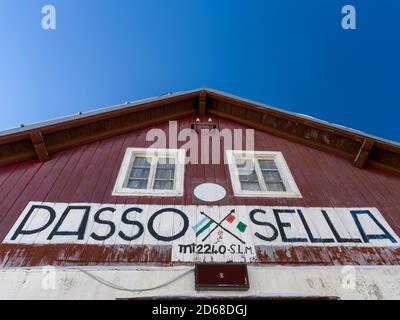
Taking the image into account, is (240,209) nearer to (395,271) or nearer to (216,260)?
(216,260)

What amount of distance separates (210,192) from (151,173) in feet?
4.92

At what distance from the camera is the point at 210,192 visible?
7.19m

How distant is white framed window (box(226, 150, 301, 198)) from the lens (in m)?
7.32

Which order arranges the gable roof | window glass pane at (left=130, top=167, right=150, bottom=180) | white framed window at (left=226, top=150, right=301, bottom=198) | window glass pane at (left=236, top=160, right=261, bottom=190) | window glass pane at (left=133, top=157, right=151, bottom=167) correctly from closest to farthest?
white framed window at (left=226, top=150, right=301, bottom=198)
window glass pane at (left=236, top=160, right=261, bottom=190)
window glass pane at (left=130, top=167, right=150, bottom=180)
the gable roof
window glass pane at (left=133, top=157, right=151, bottom=167)

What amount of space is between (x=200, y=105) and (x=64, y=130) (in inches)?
162

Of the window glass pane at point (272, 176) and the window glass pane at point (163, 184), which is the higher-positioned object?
the window glass pane at point (272, 176)

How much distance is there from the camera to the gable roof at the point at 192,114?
26.7 feet

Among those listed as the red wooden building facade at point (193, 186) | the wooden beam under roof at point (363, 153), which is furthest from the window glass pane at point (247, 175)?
the wooden beam under roof at point (363, 153)

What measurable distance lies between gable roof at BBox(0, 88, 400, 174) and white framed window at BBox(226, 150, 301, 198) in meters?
1.33

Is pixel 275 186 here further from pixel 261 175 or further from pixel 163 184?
pixel 163 184

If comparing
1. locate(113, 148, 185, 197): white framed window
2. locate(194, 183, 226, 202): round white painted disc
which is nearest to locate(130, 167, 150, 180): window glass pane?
locate(113, 148, 185, 197): white framed window

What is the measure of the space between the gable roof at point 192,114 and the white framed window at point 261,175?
1.33m

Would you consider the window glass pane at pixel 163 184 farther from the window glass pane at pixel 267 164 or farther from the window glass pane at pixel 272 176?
the window glass pane at pixel 267 164

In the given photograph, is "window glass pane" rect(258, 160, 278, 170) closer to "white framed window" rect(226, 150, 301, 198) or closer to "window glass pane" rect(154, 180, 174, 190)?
"white framed window" rect(226, 150, 301, 198)
